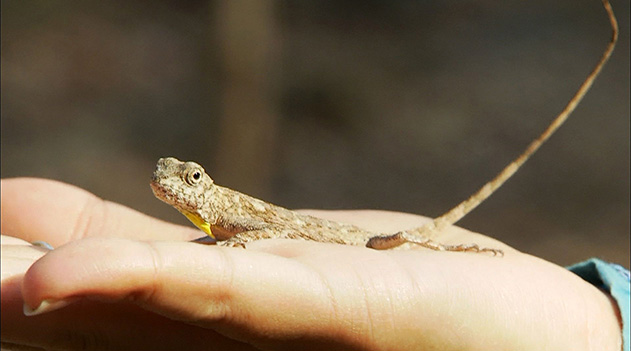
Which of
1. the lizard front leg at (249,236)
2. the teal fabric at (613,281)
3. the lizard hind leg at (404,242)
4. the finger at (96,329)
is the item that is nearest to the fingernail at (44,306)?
the finger at (96,329)

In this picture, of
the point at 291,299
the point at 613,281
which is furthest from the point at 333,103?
the point at 291,299

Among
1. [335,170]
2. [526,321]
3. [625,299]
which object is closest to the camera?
[526,321]

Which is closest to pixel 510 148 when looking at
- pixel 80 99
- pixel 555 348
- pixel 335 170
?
pixel 335 170

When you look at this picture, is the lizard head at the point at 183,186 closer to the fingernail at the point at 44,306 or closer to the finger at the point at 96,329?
the finger at the point at 96,329

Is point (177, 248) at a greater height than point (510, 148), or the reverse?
point (510, 148)

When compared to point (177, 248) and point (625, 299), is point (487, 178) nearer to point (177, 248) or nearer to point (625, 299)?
point (625, 299)

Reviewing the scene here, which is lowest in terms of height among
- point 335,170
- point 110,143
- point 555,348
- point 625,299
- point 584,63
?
point 555,348

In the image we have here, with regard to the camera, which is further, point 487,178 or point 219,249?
point 487,178

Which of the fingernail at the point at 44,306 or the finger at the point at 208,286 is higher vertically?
the finger at the point at 208,286

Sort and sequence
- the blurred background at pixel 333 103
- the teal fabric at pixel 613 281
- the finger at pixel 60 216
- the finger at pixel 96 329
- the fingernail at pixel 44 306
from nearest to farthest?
the fingernail at pixel 44 306, the finger at pixel 96 329, the teal fabric at pixel 613 281, the finger at pixel 60 216, the blurred background at pixel 333 103
